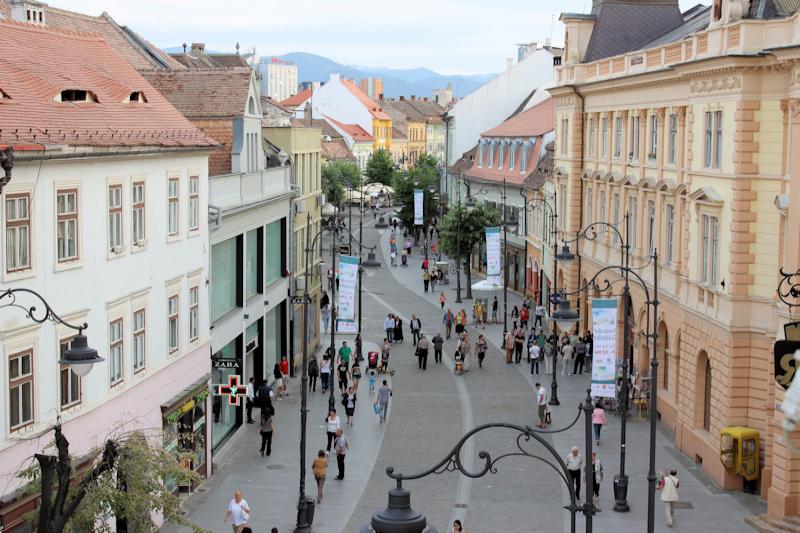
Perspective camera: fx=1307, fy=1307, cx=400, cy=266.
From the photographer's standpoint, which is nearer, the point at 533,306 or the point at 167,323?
the point at 167,323

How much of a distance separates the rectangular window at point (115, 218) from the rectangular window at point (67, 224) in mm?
1828

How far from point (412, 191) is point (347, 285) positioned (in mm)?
62456

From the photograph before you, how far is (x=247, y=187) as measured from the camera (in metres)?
37.7

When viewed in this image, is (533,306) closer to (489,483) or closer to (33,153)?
(489,483)

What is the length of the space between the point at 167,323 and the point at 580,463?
9.55m

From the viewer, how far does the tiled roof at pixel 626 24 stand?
52.4 m

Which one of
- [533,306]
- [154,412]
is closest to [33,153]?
[154,412]

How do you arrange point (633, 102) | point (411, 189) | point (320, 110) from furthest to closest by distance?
point (320, 110), point (411, 189), point (633, 102)

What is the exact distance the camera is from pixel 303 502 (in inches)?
1021

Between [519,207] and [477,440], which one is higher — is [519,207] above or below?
above

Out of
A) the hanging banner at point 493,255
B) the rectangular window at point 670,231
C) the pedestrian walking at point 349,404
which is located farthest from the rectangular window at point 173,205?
the hanging banner at point 493,255

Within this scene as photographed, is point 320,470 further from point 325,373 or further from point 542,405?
point 325,373

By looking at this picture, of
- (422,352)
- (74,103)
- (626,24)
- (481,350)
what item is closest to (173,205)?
(74,103)

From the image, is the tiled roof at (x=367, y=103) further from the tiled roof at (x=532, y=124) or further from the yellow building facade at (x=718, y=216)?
the yellow building facade at (x=718, y=216)
